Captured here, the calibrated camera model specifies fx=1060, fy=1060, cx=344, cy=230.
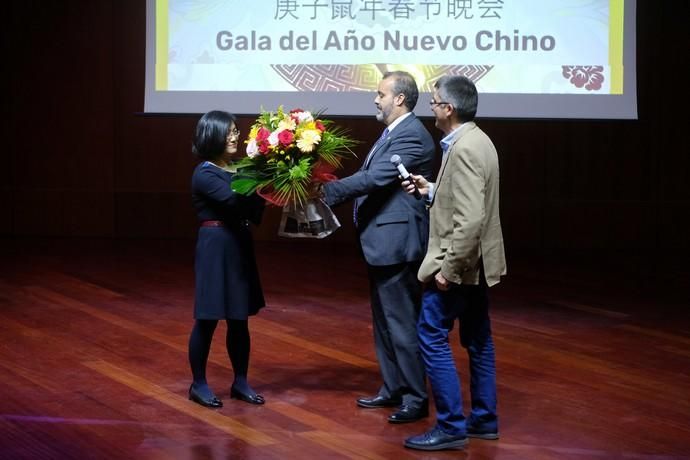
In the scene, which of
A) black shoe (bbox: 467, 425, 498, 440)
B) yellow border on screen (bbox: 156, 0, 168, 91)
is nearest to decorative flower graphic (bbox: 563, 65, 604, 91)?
yellow border on screen (bbox: 156, 0, 168, 91)

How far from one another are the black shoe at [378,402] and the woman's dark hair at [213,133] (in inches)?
42.5

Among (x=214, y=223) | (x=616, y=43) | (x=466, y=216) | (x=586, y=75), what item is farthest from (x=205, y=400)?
(x=616, y=43)

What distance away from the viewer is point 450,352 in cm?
346

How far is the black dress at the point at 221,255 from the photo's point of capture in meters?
3.88

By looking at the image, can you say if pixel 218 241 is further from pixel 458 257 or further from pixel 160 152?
pixel 160 152

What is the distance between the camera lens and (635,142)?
8.18 m

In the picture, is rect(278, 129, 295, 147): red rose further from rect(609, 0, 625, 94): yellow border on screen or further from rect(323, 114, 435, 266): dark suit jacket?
rect(609, 0, 625, 94): yellow border on screen

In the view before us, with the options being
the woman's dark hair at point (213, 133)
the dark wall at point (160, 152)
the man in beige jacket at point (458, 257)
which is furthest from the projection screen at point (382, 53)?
the man in beige jacket at point (458, 257)

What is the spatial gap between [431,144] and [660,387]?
4.71 ft

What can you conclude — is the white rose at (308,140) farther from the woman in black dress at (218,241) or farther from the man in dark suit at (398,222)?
the woman in black dress at (218,241)

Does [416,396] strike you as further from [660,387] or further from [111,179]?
[111,179]

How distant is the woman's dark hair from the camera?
3.87 m

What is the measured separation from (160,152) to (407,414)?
5.18m

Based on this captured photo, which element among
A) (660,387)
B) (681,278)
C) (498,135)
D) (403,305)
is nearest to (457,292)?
(403,305)
